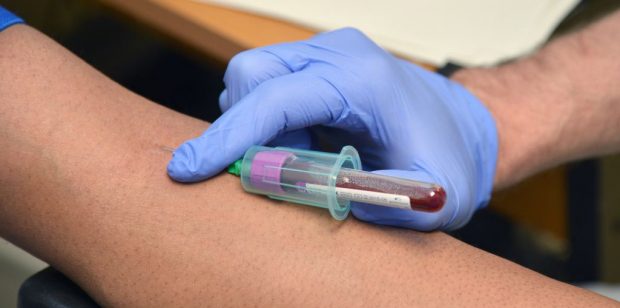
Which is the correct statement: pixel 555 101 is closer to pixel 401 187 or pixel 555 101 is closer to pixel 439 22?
pixel 439 22

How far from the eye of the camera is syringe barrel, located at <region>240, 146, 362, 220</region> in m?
0.79

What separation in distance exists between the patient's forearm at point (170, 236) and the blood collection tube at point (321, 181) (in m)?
0.03

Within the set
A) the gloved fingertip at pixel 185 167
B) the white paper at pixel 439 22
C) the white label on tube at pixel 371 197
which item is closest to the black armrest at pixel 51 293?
the gloved fingertip at pixel 185 167

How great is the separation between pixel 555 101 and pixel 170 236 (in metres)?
0.86

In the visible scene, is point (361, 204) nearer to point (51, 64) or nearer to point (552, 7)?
point (51, 64)

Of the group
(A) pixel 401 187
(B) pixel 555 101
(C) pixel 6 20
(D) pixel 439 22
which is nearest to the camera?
(A) pixel 401 187

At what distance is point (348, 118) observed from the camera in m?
0.95

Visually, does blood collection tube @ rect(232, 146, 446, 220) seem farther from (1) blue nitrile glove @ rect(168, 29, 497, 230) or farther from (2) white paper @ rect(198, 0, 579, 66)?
(2) white paper @ rect(198, 0, 579, 66)

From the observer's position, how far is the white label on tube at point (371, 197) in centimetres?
72

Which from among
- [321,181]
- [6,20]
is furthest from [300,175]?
[6,20]

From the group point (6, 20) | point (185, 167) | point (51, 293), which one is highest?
point (6, 20)

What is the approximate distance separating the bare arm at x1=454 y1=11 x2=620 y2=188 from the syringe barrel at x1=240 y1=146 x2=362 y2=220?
0.51 m

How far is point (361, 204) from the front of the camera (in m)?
0.83

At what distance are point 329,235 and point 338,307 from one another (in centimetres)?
10
